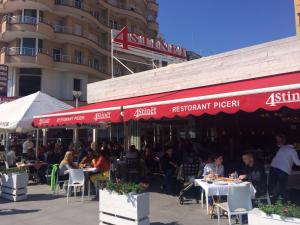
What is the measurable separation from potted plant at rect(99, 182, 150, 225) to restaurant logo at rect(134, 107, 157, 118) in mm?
2770

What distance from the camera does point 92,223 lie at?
324 inches

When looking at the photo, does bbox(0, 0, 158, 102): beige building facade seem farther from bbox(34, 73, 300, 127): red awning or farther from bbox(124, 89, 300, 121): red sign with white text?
bbox(124, 89, 300, 121): red sign with white text

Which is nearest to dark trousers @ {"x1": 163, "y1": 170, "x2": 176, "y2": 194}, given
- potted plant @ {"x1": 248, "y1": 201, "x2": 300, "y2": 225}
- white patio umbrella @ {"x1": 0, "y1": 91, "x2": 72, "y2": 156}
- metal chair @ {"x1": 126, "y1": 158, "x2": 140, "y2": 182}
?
metal chair @ {"x1": 126, "y1": 158, "x2": 140, "y2": 182}

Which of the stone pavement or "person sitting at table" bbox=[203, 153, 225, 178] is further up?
"person sitting at table" bbox=[203, 153, 225, 178]

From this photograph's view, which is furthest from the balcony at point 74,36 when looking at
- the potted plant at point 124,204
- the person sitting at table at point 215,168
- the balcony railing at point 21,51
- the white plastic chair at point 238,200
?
the white plastic chair at point 238,200

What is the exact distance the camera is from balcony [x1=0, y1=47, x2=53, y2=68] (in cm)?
3531

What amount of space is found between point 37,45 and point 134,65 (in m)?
16.0

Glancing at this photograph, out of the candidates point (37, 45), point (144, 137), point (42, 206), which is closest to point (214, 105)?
point (42, 206)

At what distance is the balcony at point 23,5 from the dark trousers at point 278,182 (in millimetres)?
32956

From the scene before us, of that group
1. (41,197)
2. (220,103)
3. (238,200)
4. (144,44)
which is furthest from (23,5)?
(238,200)

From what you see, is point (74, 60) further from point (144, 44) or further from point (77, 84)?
point (144, 44)

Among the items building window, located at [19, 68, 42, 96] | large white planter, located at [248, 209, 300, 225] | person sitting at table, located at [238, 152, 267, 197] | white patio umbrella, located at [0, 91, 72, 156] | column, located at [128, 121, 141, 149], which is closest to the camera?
large white planter, located at [248, 209, 300, 225]

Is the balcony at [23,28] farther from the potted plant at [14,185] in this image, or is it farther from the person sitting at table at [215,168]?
the person sitting at table at [215,168]

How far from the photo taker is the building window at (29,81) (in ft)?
120
